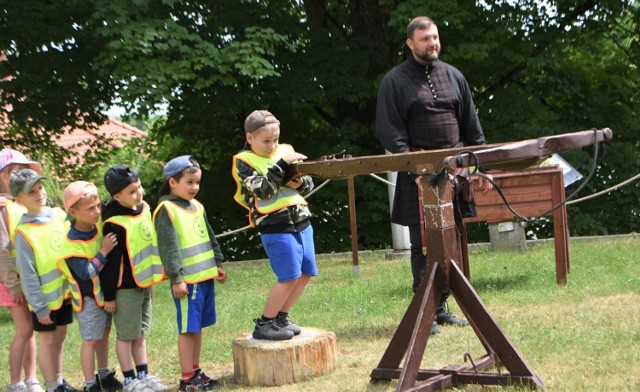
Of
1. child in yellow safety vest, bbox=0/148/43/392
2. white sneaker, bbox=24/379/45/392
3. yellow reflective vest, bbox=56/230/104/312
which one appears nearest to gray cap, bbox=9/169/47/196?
child in yellow safety vest, bbox=0/148/43/392

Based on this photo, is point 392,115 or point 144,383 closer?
point 144,383

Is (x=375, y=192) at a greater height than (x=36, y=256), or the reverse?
(x=375, y=192)

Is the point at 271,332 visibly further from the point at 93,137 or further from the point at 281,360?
the point at 93,137

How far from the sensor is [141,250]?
224 inches

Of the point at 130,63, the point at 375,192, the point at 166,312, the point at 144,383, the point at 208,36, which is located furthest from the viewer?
the point at 375,192

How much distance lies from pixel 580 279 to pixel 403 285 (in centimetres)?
159

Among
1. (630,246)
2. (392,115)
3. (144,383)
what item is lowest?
(144,383)

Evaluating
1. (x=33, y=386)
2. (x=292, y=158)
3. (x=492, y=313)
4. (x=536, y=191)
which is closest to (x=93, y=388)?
(x=33, y=386)

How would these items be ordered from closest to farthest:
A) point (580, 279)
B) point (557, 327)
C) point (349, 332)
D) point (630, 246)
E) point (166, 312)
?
point (557, 327) → point (349, 332) → point (580, 279) → point (166, 312) → point (630, 246)

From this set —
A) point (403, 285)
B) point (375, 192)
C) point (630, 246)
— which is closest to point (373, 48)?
point (375, 192)

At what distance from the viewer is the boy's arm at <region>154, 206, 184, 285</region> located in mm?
5555

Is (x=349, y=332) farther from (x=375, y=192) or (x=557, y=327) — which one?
(x=375, y=192)

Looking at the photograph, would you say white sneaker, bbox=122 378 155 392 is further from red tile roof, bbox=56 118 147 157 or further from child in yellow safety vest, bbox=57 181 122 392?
red tile roof, bbox=56 118 147 157

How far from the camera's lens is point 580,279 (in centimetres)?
840
